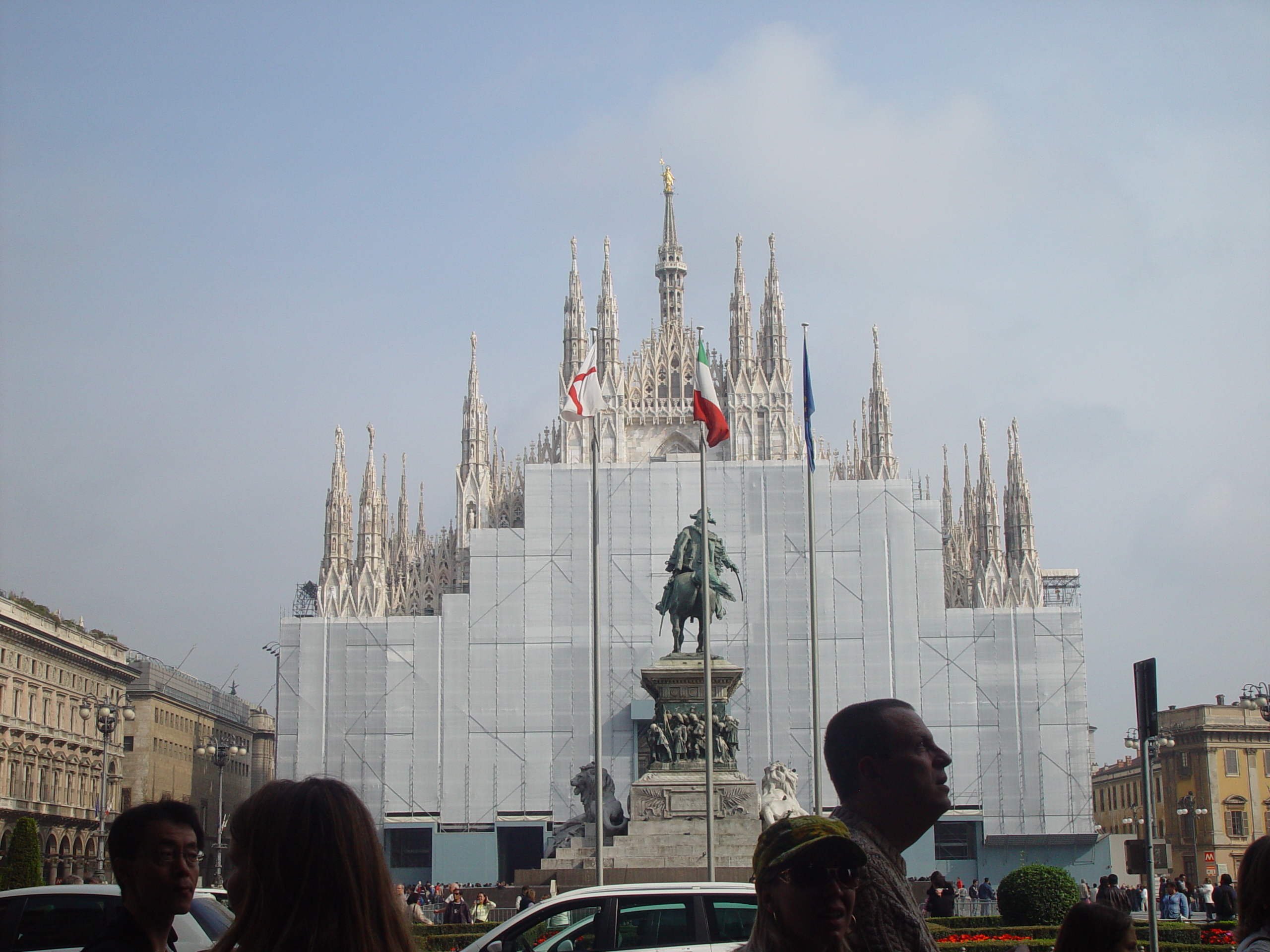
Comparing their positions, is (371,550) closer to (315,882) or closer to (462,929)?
(462,929)

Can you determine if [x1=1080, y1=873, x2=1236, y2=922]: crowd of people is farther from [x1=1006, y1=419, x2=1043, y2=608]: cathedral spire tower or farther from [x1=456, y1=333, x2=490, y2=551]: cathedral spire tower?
[x1=456, y1=333, x2=490, y2=551]: cathedral spire tower

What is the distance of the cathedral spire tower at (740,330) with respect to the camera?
55.4m

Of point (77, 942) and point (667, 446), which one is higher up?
point (667, 446)

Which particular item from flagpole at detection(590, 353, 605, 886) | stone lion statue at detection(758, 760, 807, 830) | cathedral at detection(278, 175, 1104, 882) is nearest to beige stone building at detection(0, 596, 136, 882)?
cathedral at detection(278, 175, 1104, 882)

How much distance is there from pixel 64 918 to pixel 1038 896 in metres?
13.9

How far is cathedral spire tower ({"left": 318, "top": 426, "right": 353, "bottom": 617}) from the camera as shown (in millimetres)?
49250

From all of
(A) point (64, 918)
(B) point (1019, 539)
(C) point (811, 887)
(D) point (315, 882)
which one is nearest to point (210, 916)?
(A) point (64, 918)

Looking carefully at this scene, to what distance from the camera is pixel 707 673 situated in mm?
21094

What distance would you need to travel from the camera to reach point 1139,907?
2962 centimetres

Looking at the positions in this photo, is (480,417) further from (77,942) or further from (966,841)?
(77,942)

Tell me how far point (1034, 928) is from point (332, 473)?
37016 millimetres

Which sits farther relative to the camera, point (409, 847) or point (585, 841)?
point (409, 847)

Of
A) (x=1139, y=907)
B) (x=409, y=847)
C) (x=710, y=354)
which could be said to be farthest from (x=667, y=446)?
(x=1139, y=907)

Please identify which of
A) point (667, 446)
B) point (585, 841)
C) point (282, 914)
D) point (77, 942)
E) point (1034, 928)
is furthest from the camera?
point (667, 446)
